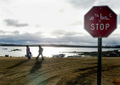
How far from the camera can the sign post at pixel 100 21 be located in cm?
337

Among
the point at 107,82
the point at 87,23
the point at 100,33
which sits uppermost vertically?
the point at 87,23

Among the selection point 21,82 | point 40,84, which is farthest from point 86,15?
point 21,82

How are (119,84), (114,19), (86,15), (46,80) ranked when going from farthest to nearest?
(46,80)
(119,84)
(86,15)
(114,19)

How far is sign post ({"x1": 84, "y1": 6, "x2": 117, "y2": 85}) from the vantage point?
3.37m

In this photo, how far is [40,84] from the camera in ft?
19.5

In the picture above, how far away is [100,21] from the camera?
3434mm

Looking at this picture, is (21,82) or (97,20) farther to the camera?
(21,82)

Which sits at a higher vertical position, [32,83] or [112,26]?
[112,26]

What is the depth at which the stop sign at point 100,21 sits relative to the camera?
11.0 feet

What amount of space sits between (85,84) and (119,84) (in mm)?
1808

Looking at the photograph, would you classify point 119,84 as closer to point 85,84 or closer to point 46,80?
point 85,84

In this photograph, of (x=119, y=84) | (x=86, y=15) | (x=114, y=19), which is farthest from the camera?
(x=119, y=84)

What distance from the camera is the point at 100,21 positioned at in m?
3.43

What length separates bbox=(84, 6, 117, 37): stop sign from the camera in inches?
133
